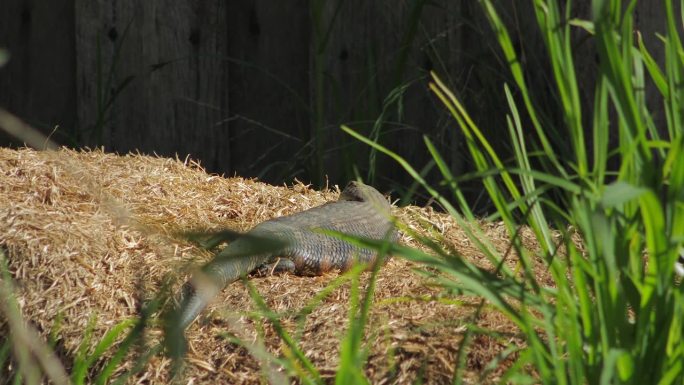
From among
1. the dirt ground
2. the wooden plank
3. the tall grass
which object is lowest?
the wooden plank

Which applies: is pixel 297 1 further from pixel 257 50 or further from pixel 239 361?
pixel 239 361

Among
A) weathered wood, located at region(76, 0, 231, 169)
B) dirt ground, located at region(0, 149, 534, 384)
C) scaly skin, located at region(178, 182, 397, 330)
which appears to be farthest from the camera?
weathered wood, located at region(76, 0, 231, 169)

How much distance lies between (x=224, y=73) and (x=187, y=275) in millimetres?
2959

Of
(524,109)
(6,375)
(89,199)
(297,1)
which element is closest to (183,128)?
(297,1)

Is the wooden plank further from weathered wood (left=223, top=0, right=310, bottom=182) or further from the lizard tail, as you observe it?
the lizard tail

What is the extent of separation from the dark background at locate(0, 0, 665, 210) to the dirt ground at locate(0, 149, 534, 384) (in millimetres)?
1342

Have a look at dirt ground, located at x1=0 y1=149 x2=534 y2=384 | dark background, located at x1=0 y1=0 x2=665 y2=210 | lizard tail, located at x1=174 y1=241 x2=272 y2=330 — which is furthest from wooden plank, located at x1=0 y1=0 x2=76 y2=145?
lizard tail, located at x1=174 y1=241 x2=272 y2=330

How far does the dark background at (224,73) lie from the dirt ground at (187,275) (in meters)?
1.34

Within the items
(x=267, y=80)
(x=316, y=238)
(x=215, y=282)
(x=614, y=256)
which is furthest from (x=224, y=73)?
(x=614, y=256)

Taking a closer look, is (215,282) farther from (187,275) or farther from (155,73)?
(155,73)

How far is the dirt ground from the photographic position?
2.34 metres

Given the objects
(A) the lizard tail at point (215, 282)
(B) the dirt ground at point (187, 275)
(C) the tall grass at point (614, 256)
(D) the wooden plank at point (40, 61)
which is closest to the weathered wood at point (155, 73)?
(D) the wooden plank at point (40, 61)

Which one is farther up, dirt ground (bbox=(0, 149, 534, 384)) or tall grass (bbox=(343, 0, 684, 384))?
tall grass (bbox=(343, 0, 684, 384))

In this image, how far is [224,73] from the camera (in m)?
5.81
